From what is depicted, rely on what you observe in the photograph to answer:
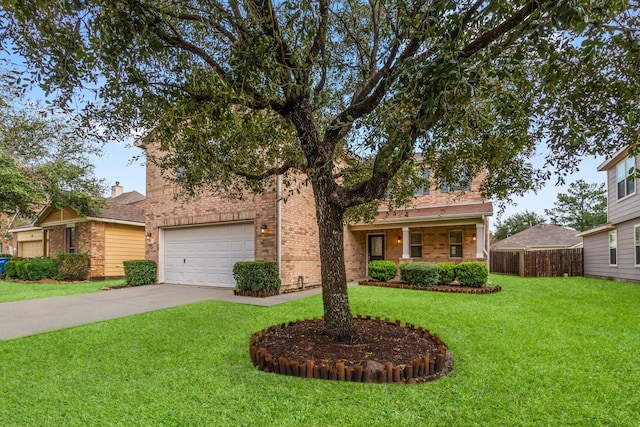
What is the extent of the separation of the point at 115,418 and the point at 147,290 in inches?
342

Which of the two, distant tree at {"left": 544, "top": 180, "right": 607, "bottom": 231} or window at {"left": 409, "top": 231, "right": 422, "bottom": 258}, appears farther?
distant tree at {"left": 544, "top": 180, "right": 607, "bottom": 231}

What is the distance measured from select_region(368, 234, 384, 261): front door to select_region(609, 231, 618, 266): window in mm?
9200

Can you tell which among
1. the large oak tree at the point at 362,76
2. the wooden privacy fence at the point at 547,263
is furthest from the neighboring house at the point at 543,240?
the large oak tree at the point at 362,76

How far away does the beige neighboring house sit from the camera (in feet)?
50.8

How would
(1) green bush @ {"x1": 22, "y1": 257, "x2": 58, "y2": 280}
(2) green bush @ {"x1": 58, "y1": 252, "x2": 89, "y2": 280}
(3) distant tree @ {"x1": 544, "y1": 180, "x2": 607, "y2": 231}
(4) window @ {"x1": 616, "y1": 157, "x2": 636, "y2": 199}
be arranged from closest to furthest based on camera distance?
(4) window @ {"x1": 616, "y1": 157, "x2": 636, "y2": 199}, (2) green bush @ {"x1": 58, "y1": 252, "x2": 89, "y2": 280}, (1) green bush @ {"x1": 22, "y1": 257, "x2": 58, "y2": 280}, (3) distant tree @ {"x1": 544, "y1": 180, "x2": 607, "y2": 231}

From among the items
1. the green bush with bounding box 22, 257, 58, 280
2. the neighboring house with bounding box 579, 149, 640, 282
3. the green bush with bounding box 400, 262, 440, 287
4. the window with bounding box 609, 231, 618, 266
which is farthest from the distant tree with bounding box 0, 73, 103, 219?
the window with bounding box 609, 231, 618, 266

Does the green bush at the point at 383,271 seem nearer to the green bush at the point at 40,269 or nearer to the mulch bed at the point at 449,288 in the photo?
the mulch bed at the point at 449,288

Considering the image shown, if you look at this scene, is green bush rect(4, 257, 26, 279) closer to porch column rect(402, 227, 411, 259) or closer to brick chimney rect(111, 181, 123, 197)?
brick chimney rect(111, 181, 123, 197)

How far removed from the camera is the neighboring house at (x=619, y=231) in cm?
1259

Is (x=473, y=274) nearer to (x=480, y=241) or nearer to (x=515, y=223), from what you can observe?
(x=480, y=241)

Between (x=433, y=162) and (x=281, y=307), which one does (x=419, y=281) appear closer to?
(x=281, y=307)

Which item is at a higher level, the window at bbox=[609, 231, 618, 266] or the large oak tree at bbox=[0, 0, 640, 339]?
the large oak tree at bbox=[0, 0, 640, 339]

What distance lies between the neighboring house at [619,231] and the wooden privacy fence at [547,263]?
681 millimetres

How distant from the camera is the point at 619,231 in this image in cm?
1391
